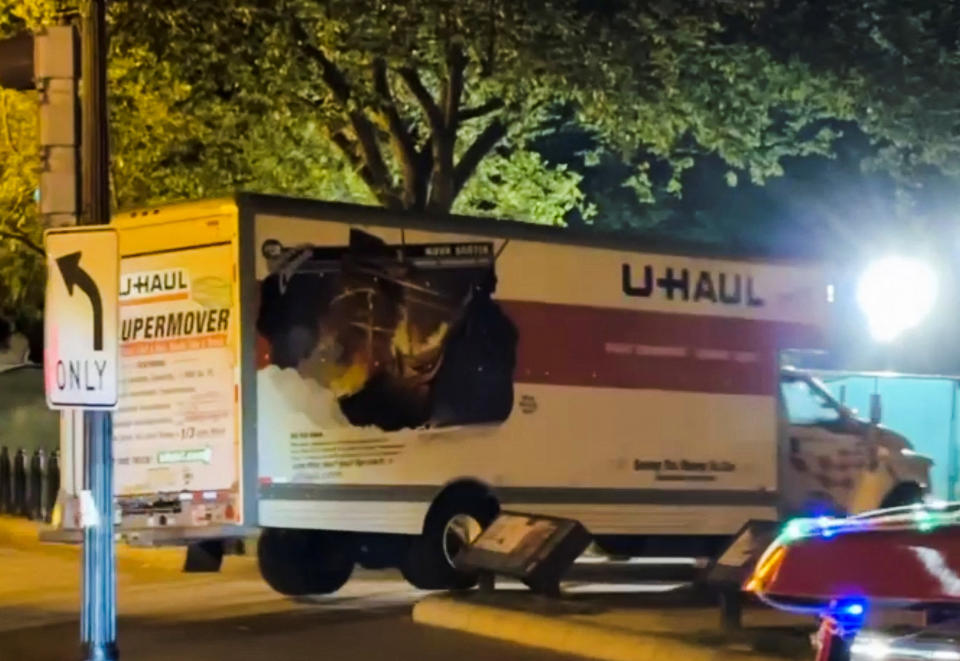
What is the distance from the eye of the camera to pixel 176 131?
21.0m

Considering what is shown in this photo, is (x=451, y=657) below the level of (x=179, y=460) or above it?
below

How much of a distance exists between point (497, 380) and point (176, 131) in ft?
23.6

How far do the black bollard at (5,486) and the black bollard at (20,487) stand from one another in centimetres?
15

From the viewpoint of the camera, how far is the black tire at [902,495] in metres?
17.9

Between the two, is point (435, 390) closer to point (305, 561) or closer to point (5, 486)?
point (305, 561)

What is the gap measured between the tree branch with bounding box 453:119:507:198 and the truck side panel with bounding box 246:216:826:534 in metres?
5.21

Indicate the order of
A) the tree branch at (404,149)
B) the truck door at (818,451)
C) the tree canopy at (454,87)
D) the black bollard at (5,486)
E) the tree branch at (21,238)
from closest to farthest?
the truck door at (818,451) < the tree canopy at (454,87) < the tree branch at (404,149) < the tree branch at (21,238) < the black bollard at (5,486)

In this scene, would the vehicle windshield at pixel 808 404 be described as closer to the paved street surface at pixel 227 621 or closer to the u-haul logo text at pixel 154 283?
the paved street surface at pixel 227 621

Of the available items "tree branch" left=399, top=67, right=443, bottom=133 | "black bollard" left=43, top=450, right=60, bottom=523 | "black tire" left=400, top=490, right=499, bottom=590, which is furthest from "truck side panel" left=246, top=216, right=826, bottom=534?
"black bollard" left=43, top=450, right=60, bottom=523

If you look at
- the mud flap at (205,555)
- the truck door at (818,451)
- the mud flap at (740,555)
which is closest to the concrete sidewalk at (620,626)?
the mud flap at (740,555)

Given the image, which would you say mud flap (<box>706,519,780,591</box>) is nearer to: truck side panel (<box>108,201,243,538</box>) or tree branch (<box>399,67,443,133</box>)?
truck side panel (<box>108,201,243,538</box>)

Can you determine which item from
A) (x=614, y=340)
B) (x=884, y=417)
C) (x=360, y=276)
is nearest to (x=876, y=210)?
(x=884, y=417)

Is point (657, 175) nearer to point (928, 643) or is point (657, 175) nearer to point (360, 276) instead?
point (360, 276)

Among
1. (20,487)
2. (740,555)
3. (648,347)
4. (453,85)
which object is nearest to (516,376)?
(648,347)
